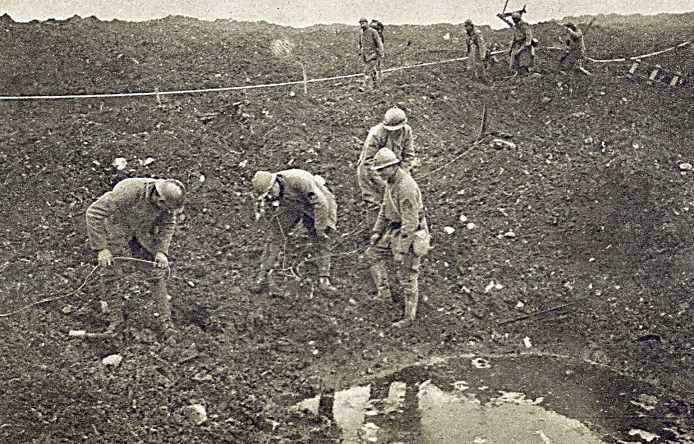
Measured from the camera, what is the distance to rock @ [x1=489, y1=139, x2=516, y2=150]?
12433 millimetres

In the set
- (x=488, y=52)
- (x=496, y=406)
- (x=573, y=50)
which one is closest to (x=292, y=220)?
(x=496, y=406)

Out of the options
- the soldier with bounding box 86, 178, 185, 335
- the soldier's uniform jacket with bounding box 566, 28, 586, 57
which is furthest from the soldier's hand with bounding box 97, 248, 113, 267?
the soldier's uniform jacket with bounding box 566, 28, 586, 57

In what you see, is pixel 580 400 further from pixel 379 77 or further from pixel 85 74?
pixel 85 74

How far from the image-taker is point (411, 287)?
892 cm

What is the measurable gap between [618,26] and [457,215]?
917 cm

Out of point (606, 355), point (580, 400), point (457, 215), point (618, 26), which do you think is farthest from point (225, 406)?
point (618, 26)

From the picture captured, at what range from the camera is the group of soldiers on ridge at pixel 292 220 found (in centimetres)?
791

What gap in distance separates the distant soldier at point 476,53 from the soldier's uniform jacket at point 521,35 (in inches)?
20.2

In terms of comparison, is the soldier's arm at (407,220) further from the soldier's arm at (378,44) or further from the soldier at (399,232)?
the soldier's arm at (378,44)

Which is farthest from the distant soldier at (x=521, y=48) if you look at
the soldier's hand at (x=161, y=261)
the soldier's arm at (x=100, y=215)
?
the soldier's arm at (x=100, y=215)

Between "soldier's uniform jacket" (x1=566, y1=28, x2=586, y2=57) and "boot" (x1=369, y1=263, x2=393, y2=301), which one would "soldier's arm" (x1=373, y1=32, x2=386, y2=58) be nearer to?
"soldier's uniform jacket" (x1=566, y1=28, x2=586, y2=57)

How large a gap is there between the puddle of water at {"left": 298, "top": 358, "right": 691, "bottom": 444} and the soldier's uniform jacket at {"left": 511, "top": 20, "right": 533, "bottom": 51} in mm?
6967

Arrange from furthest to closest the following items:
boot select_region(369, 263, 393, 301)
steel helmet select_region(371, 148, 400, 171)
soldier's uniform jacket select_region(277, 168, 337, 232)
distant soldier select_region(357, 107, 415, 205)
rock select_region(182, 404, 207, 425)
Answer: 1. distant soldier select_region(357, 107, 415, 205)
2. boot select_region(369, 263, 393, 301)
3. soldier's uniform jacket select_region(277, 168, 337, 232)
4. steel helmet select_region(371, 148, 400, 171)
5. rock select_region(182, 404, 207, 425)

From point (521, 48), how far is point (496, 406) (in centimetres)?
791
